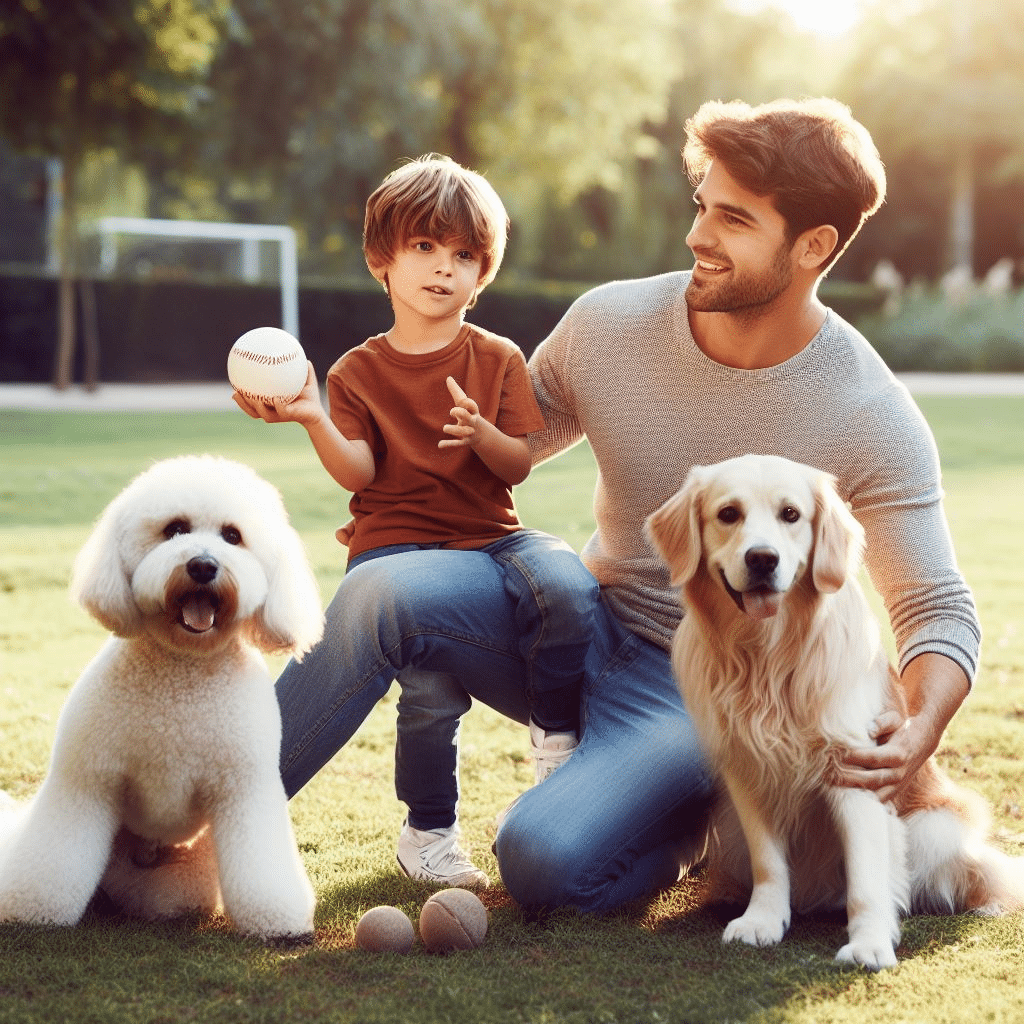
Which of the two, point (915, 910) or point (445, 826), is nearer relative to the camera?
point (915, 910)

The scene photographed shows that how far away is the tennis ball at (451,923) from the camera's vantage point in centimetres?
303

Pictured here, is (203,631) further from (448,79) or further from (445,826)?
(448,79)

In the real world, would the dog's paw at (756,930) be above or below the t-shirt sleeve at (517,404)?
below

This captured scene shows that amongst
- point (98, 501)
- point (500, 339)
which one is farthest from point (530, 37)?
point (500, 339)

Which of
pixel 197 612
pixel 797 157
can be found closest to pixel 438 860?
pixel 197 612

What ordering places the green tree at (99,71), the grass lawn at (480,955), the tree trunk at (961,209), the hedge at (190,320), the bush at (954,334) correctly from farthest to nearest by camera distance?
the tree trunk at (961,209)
the bush at (954,334)
the hedge at (190,320)
the green tree at (99,71)
the grass lawn at (480,955)

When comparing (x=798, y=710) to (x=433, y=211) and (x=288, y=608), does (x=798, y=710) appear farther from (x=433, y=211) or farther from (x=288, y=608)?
(x=433, y=211)

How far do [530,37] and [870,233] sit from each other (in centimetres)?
1945

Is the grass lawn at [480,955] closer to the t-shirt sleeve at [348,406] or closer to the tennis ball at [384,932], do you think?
the tennis ball at [384,932]

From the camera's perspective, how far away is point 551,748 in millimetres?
3676

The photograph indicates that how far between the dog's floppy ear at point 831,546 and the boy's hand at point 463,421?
845 millimetres

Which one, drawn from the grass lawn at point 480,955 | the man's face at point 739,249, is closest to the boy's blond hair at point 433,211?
the man's face at point 739,249

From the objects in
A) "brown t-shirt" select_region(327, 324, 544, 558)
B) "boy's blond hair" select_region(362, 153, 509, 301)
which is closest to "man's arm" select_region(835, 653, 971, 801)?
"brown t-shirt" select_region(327, 324, 544, 558)

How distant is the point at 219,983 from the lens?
9.24ft
